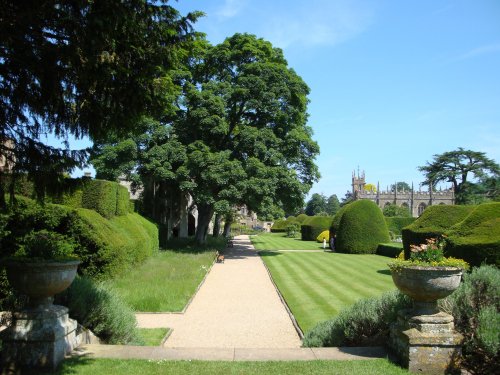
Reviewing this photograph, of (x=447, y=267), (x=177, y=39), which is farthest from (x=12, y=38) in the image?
(x=447, y=267)

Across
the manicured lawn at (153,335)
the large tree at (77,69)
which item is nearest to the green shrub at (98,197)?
the manicured lawn at (153,335)

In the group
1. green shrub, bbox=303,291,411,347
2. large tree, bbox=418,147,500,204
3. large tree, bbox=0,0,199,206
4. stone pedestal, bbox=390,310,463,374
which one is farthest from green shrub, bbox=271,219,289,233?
large tree, bbox=0,0,199,206

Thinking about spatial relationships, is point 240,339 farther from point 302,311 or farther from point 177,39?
point 177,39

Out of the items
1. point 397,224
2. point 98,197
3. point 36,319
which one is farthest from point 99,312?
point 397,224

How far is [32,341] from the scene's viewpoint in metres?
4.91

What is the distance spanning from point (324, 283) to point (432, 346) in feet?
31.7

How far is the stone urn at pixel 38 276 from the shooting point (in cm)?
485

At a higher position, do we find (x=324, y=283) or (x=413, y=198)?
(x=413, y=198)

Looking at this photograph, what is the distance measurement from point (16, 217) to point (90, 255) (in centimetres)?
228

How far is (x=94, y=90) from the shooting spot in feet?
16.7

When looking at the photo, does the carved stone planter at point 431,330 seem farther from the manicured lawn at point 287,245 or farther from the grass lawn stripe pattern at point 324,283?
the manicured lawn at point 287,245

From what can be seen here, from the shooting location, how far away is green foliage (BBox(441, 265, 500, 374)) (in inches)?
189

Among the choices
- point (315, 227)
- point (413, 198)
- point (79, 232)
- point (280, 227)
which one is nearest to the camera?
point (79, 232)

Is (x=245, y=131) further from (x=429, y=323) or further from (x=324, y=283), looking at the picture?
(x=429, y=323)
